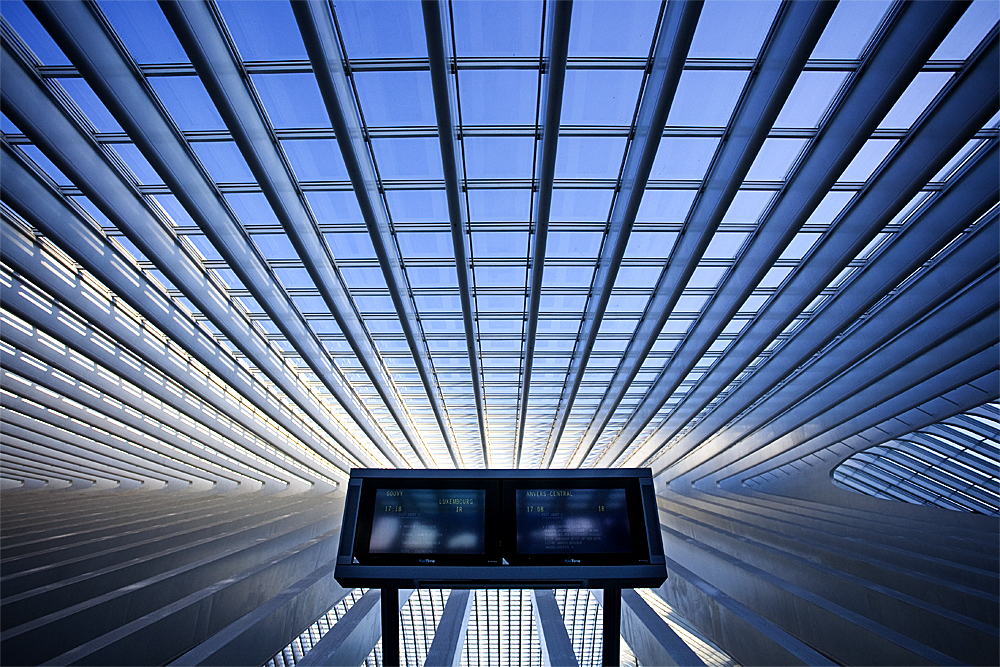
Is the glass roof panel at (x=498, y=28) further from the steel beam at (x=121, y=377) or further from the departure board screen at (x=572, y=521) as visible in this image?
the steel beam at (x=121, y=377)

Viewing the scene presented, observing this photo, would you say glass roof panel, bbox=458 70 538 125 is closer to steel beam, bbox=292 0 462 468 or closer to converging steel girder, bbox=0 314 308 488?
steel beam, bbox=292 0 462 468

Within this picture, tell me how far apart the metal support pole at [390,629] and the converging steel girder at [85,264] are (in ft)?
27.6

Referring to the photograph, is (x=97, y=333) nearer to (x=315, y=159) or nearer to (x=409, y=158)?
(x=315, y=159)

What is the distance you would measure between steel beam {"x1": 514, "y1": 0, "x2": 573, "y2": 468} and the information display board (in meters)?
5.54

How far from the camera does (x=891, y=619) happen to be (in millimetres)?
9570

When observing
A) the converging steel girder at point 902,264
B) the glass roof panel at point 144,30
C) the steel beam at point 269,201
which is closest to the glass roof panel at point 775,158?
the converging steel girder at point 902,264

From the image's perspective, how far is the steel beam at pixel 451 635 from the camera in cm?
970

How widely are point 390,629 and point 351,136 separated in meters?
7.37

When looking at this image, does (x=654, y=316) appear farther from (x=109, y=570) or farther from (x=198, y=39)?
(x=109, y=570)

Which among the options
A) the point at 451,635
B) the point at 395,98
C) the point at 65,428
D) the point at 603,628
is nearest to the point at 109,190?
the point at 395,98

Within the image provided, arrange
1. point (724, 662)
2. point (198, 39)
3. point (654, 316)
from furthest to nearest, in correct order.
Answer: point (654, 316) < point (724, 662) < point (198, 39)

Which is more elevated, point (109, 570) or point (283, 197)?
point (283, 197)

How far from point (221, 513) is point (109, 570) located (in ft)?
47.1

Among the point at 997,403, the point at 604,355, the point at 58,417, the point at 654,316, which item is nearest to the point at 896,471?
the point at 997,403
